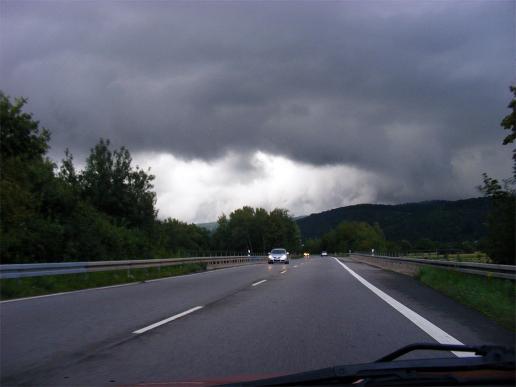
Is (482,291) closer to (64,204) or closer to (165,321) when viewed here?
(165,321)

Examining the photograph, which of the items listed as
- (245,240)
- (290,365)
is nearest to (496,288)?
(290,365)

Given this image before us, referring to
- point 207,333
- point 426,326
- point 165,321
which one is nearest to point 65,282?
point 165,321

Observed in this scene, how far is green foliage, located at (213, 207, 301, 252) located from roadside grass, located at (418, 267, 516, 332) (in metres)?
154

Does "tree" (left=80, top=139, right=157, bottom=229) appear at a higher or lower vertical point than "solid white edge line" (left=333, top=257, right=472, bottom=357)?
higher

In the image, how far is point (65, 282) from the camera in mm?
19156

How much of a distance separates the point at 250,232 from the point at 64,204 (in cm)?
14568

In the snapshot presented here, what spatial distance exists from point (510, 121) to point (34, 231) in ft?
79.7

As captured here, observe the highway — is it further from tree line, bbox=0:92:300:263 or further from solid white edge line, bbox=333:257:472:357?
tree line, bbox=0:92:300:263

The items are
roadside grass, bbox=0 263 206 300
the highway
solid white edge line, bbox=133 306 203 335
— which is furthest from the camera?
roadside grass, bbox=0 263 206 300

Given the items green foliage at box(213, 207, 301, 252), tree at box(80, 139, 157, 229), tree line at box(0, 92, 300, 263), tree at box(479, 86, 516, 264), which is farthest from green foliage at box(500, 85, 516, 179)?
green foliage at box(213, 207, 301, 252)

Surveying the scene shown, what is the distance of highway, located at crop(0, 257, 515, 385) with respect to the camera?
6281mm

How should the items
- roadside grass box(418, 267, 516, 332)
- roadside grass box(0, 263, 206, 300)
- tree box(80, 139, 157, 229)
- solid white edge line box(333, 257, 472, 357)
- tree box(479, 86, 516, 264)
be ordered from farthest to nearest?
tree box(80, 139, 157, 229) → tree box(479, 86, 516, 264) → roadside grass box(0, 263, 206, 300) → roadside grass box(418, 267, 516, 332) → solid white edge line box(333, 257, 472, 357)

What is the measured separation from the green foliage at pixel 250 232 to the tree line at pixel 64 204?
12013 cm

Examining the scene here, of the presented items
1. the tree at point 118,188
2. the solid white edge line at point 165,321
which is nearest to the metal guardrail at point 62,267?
the solid white edge line at point 165,321
